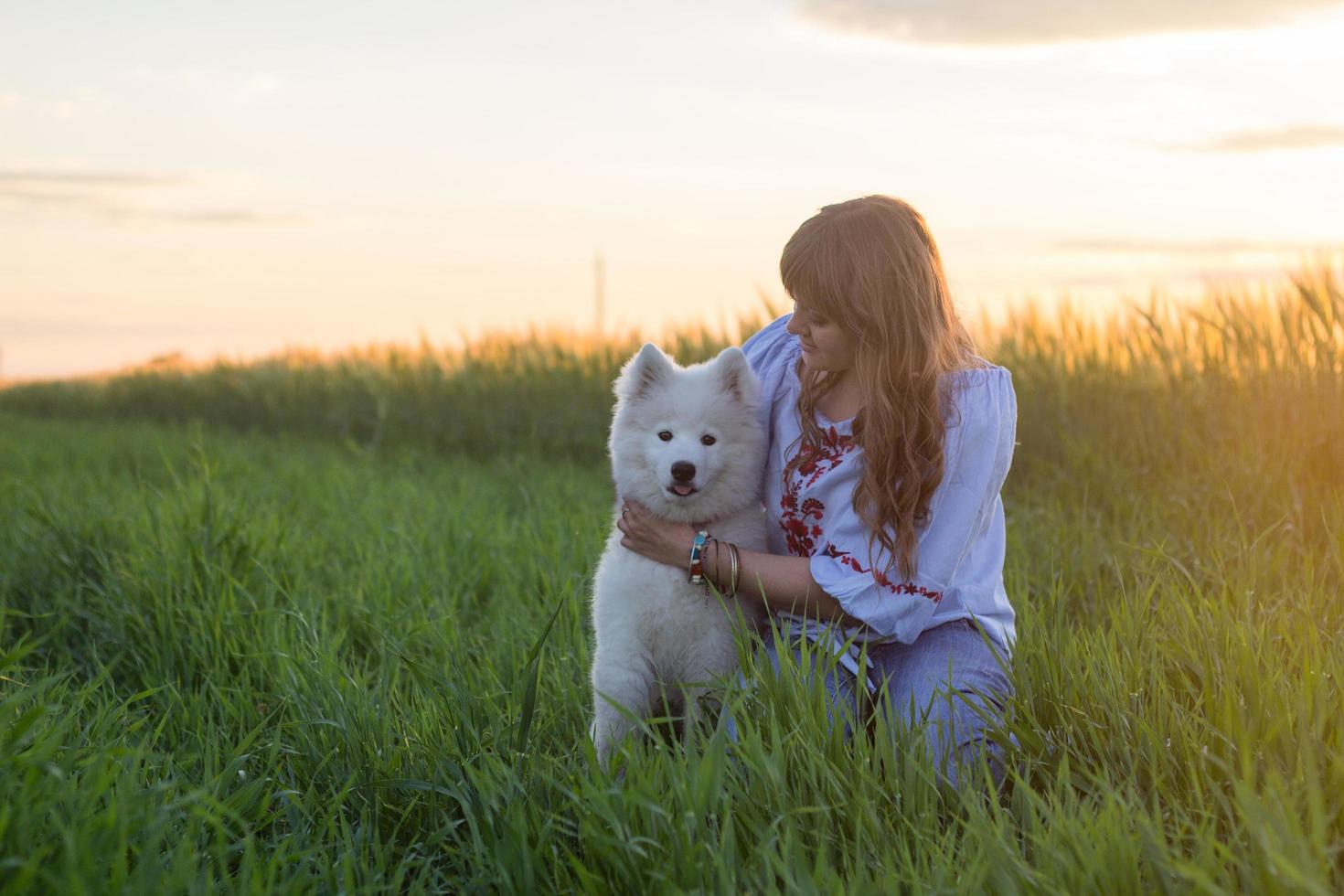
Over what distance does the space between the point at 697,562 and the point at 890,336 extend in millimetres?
868

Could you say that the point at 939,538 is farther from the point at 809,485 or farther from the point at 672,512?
the point at 672,512

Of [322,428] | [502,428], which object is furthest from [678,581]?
[322,428]

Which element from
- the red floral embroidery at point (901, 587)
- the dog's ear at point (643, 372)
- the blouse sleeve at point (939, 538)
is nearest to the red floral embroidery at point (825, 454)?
the blouse sleeve at point (939, 538)

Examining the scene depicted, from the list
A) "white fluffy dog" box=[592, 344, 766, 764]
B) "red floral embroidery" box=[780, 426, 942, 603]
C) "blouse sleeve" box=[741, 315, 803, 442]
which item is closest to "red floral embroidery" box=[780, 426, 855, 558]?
"red floral embroidery" box=[780, 426, 942, 603]

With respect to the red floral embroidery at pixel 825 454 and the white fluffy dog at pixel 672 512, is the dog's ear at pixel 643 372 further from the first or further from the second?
the red floral embroidery at pixel 825 454

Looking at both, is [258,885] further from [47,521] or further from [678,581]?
[47,521]

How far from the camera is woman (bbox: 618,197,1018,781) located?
303 centimetres

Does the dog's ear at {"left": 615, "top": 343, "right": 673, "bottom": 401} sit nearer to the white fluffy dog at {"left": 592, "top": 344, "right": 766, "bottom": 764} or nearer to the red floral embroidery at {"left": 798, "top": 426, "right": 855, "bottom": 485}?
the white fluffy dog at {"left": 592, "top": 344, "right": 766, "bottom": 764}

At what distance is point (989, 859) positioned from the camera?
7.02 ft

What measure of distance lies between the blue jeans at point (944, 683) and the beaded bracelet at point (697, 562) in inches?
11.2

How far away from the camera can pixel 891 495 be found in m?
3.03

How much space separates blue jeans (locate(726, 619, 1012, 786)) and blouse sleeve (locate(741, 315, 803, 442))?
78 centimetres

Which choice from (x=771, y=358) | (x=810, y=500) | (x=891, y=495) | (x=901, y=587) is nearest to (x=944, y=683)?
(x=901, y=587)

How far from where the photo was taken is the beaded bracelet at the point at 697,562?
310cm
